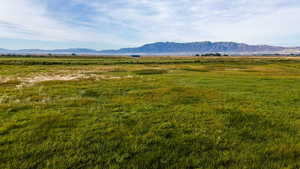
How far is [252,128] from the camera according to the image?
7512 millimetres

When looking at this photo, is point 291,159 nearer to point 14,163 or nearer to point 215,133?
point 215,133

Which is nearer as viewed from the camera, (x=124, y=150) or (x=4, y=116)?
(x=124, y=150)

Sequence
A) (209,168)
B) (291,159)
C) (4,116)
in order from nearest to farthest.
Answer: (209,168), (291,159), (4,116)

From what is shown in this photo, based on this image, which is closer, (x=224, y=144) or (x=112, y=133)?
(x=224, y=144)

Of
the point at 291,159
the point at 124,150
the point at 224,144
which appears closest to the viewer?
the point at 291,159

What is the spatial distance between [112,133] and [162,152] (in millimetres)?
2312

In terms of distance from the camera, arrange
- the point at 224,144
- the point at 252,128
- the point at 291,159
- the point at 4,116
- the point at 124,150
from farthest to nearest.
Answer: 1. the point at 4,116
2. the point at 252,128
3. the point at 224,144
4. the point at 124,150
5. the point at 291,159

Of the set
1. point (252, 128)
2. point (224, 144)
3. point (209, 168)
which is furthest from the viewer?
point (252, 128)

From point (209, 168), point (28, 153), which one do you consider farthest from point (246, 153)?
point (28, 153)

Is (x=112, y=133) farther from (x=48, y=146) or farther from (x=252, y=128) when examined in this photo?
(x=252, y=128)

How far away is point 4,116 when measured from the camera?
8469 mm

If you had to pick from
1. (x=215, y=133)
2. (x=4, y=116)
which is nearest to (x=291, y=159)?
(x=215, y=133)

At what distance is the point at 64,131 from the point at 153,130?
366 centimetres

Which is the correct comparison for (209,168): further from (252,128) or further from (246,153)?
(252,128)
